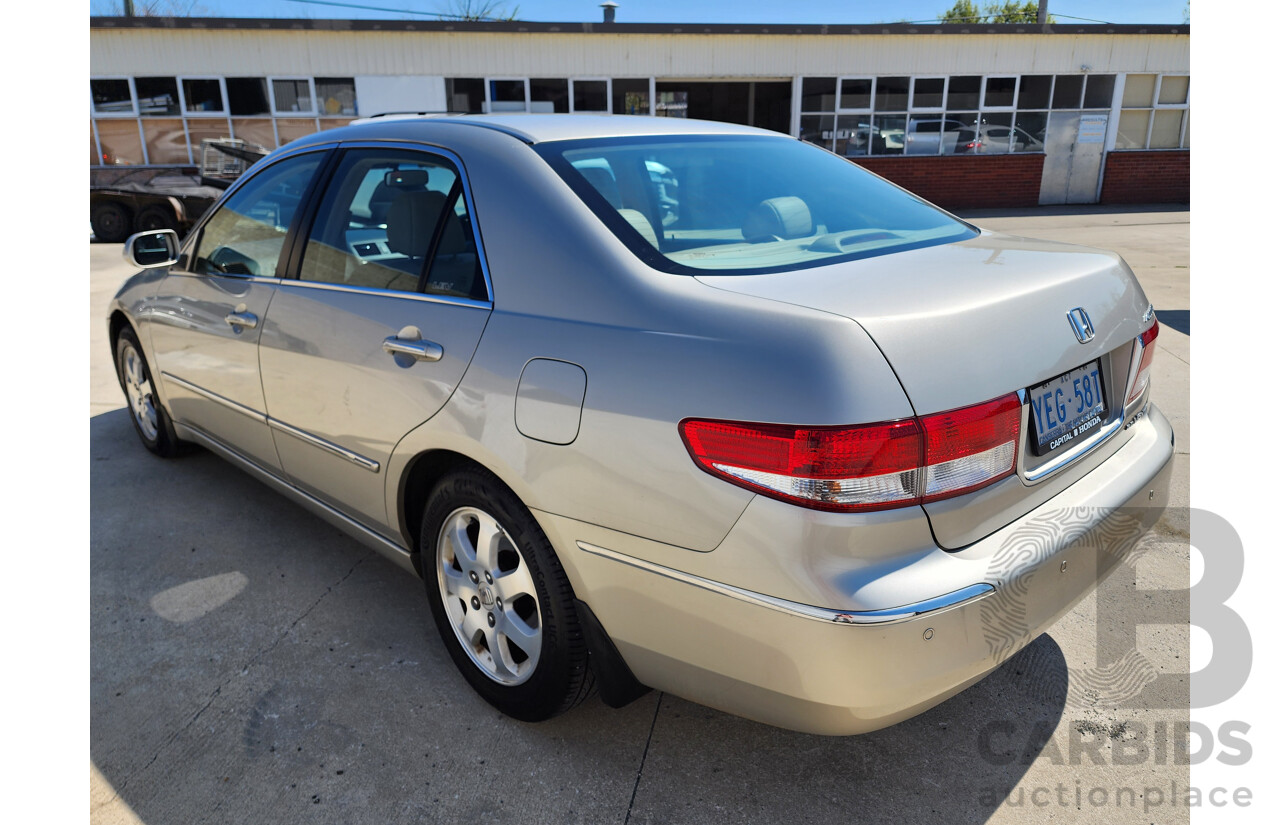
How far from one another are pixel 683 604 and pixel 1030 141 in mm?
20336

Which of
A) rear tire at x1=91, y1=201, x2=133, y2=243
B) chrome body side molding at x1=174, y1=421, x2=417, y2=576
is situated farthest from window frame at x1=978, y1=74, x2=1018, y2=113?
chrome body side molding at x1=174, y1=421, x2=417, y2=576

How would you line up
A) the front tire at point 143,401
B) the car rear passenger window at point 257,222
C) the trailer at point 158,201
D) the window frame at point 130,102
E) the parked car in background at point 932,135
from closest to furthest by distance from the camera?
the car rear passenger window at point 257,222
the front tire at point 143,401
the trailer at point 158,201
the window frame at point 130,102
the parked car in background at point 932,135

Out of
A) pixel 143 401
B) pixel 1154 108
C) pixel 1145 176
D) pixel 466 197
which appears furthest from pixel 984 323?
pixel 1154 108

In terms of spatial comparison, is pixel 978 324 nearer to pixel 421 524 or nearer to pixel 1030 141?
pixel 421 524

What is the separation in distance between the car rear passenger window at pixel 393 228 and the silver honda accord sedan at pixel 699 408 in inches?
0.5

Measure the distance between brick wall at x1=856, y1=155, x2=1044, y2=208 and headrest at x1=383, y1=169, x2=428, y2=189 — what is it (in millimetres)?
17502

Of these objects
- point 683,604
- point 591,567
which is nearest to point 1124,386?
point 683,604

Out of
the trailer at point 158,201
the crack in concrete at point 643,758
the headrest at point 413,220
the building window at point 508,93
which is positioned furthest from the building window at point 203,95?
the crack in concrete at point 643,758

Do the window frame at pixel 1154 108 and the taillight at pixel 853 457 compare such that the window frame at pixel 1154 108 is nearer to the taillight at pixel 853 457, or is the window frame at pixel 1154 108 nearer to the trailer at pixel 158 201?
the trailer at pixel 158 201

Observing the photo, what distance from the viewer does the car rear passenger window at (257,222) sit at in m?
3.03

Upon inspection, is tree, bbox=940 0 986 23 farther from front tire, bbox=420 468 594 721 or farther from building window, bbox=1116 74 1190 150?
front tire, bbox=420 468 594 721

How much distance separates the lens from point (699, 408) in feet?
5.49

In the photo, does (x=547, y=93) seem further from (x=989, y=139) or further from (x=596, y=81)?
(x=989, y=139)

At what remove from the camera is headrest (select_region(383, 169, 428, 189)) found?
2.52m
